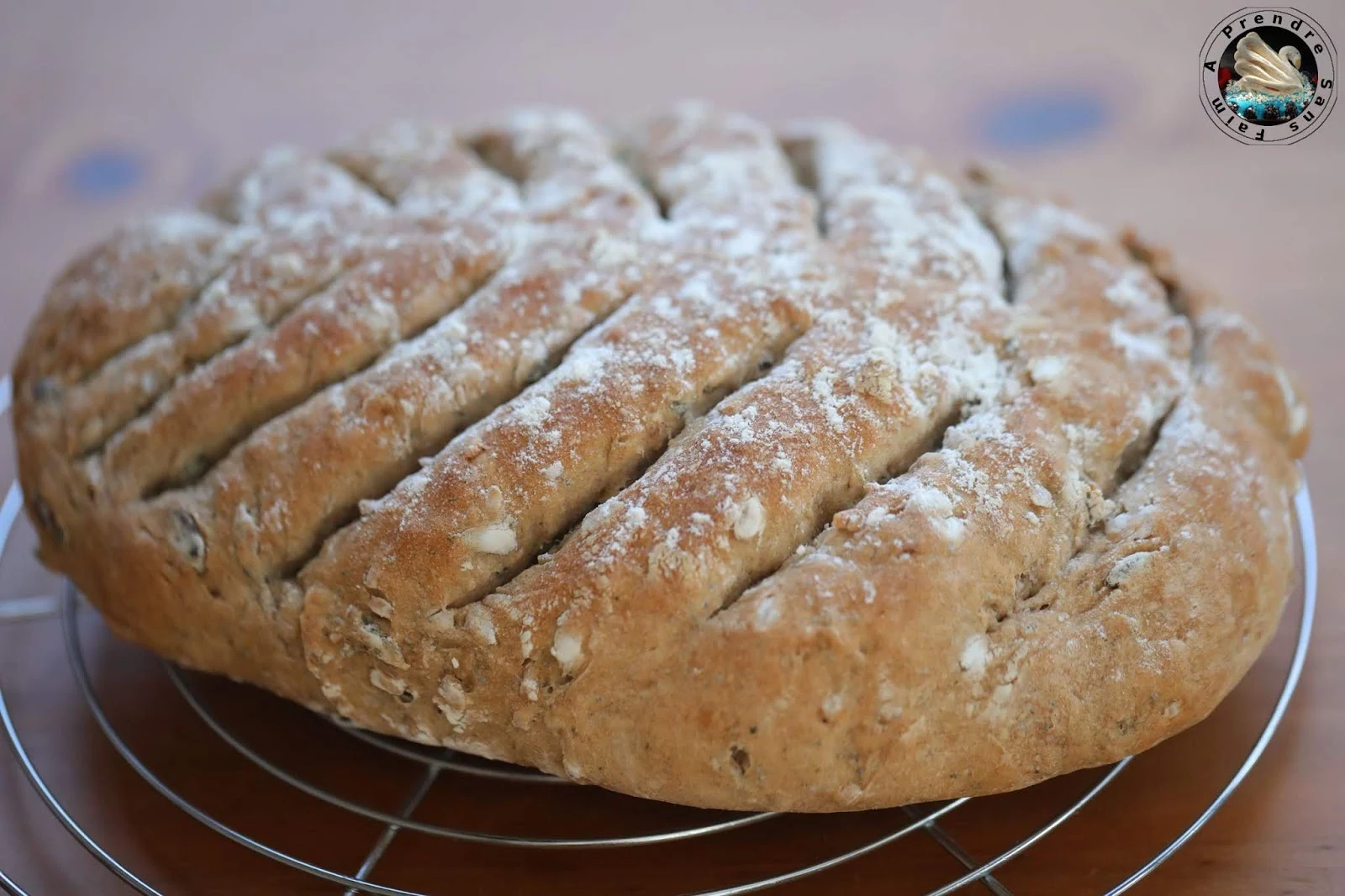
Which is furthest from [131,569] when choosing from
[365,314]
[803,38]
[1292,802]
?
[803,38]

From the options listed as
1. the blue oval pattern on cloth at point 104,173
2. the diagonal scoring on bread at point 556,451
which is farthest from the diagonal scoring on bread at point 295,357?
the blue oval pattern on cloth at point 104,173

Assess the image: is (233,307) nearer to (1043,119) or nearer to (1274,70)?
(1274,70)

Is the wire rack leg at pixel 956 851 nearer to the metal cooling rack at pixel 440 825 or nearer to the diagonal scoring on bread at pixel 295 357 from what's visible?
the metal cooling rack at pixel 440 825

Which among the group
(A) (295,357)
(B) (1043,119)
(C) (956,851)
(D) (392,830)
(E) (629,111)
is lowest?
(D) (392,830)

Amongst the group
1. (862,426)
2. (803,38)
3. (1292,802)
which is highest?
(803,38)

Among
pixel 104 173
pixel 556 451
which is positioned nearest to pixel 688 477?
pixel 556 451

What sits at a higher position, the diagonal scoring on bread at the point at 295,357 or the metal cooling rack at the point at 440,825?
the diagonal scoring on bread at the point at 295,357

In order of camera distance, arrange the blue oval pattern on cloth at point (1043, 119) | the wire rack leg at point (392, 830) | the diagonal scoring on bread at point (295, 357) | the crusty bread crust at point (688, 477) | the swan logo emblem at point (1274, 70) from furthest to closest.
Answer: the blue oval pattern on cloth at point (1043, 119)
the swan logo emblem at point (1274, 70)
the diagonal scoring on bread at point (295, 357)
the wire rack leg at point (392, 830)
the crusty bread crust at point (688, 477)

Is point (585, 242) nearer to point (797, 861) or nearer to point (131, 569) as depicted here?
point (131, 569)
